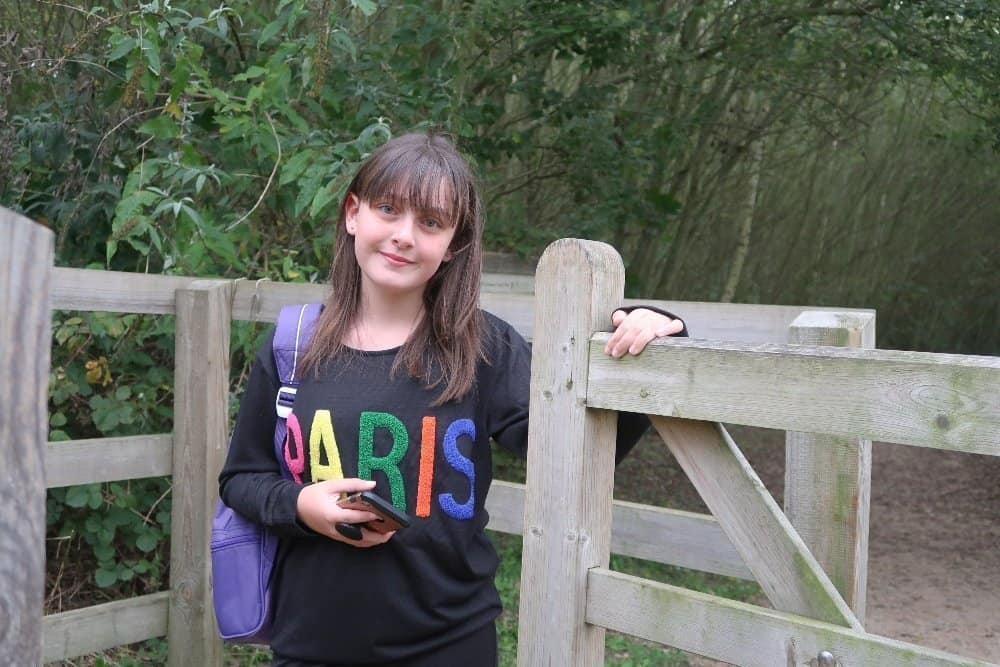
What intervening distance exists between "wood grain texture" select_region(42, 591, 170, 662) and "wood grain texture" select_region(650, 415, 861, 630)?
7.15 ft

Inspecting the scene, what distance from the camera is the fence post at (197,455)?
3463mm

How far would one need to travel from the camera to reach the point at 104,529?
398 centimetres

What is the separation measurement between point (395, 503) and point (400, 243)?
459mm

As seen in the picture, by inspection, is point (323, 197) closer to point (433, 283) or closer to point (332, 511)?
point (433, 283)

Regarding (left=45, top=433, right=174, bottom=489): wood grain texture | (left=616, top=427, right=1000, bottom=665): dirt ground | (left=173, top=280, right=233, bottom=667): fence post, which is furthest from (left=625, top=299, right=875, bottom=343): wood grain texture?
(left=616, top=427, right=1000, bottom=665): dirt ground

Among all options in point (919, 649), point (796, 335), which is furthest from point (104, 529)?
point (919, 649)

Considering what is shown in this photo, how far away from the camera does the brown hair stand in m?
2.02

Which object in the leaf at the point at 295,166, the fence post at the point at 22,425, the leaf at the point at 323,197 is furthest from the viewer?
the leaf at the point at 295,166

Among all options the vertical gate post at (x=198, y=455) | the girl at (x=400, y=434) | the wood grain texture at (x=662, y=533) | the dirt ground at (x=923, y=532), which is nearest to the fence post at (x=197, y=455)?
the vertical gate post at (x=198, y=455)

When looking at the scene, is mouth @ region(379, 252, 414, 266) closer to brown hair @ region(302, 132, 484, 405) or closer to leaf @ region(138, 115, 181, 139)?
brown hair @ region(302, 132, 484, 405)

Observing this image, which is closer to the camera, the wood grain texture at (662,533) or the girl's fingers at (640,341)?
the girl's fingers at (640,341)

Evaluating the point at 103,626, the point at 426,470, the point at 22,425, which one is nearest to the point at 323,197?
the point at 103,626

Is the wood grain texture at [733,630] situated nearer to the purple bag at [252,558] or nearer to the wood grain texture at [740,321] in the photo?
the purple bag at [252,558]

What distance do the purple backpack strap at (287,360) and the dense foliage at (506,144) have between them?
1591 mm
